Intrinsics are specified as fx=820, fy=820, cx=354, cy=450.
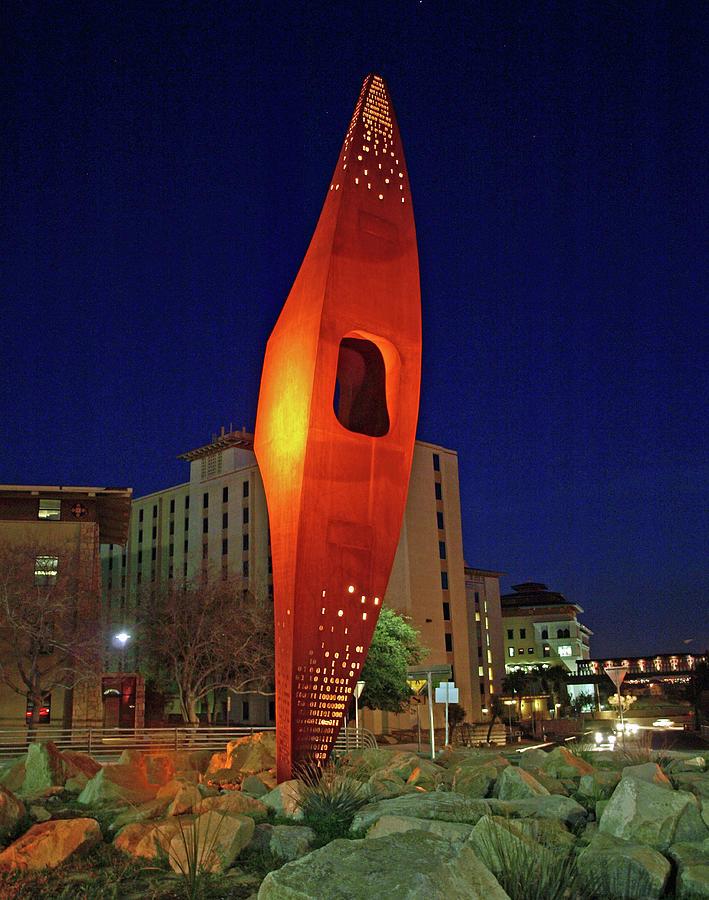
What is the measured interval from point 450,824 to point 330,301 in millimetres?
8924

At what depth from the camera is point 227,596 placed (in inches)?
1703

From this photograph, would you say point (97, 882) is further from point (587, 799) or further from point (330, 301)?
point (330, 301)

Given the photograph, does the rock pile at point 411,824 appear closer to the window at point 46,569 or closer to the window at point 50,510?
the window at point 46,569

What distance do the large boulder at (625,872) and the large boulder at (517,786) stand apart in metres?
3.29

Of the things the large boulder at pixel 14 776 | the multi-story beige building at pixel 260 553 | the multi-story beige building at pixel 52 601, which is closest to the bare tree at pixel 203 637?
the multi-story beige building at pixel 260 553

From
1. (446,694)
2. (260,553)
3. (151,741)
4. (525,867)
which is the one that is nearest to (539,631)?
(260,553)

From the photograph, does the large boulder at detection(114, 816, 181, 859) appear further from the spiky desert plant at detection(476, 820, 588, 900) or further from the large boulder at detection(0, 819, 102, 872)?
the spiky desert plant at detection(476, 820, 588, 900)

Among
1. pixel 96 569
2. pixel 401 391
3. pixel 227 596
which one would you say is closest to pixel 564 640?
pixel 227 596

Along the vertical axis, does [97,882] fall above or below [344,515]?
below

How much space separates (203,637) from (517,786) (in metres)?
31.9

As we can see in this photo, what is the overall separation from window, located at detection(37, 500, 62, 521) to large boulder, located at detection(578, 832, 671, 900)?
35.5 metres

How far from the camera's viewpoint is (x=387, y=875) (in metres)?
4.75

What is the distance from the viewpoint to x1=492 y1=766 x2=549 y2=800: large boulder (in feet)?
34.0

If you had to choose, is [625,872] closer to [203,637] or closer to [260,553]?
[203,637]
